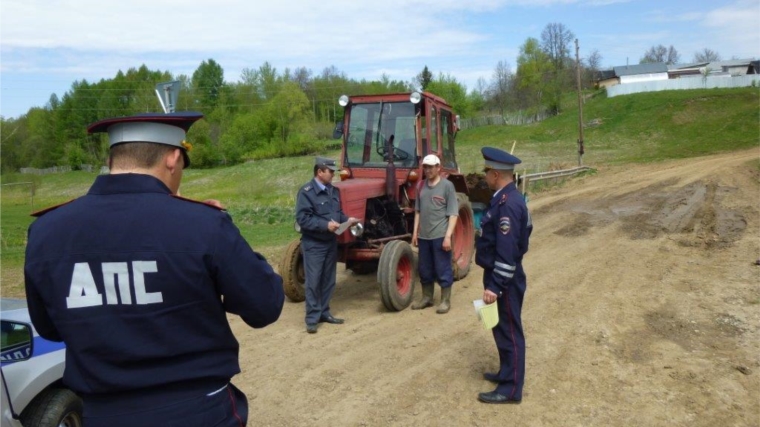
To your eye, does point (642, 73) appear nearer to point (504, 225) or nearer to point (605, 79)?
point (605, 79)

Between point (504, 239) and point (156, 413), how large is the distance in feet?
10.3

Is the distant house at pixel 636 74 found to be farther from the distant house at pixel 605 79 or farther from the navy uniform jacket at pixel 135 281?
the navy uniform jacket at pixel 135 281

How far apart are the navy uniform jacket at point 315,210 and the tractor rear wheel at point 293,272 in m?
0.96

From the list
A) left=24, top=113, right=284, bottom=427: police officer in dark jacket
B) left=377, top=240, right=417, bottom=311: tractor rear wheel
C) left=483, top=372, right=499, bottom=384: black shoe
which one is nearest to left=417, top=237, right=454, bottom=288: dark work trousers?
left=377, top=240, right=417, bottom=311: tractor rear wheel

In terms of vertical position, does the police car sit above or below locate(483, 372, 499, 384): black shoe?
above

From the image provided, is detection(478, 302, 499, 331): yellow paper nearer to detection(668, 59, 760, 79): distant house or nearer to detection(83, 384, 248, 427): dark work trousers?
detection(83, 384, 248, 427): dark work trousers

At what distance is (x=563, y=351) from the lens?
576 cm

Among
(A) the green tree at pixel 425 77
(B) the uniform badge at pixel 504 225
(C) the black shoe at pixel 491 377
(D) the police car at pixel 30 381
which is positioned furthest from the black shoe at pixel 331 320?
(A) the green tree at pixel 425 77

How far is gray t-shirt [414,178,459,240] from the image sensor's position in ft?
23.4

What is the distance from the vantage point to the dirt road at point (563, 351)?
4.64 m

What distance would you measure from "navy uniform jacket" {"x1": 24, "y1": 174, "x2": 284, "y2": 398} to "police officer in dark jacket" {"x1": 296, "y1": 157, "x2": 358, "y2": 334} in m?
4.49

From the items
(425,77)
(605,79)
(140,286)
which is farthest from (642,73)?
(140,286)

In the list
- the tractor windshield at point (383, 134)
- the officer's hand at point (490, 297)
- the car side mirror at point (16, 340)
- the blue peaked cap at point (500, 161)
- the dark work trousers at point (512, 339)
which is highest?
the tractor windshield at point (383, 134)

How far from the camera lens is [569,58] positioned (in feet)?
261
